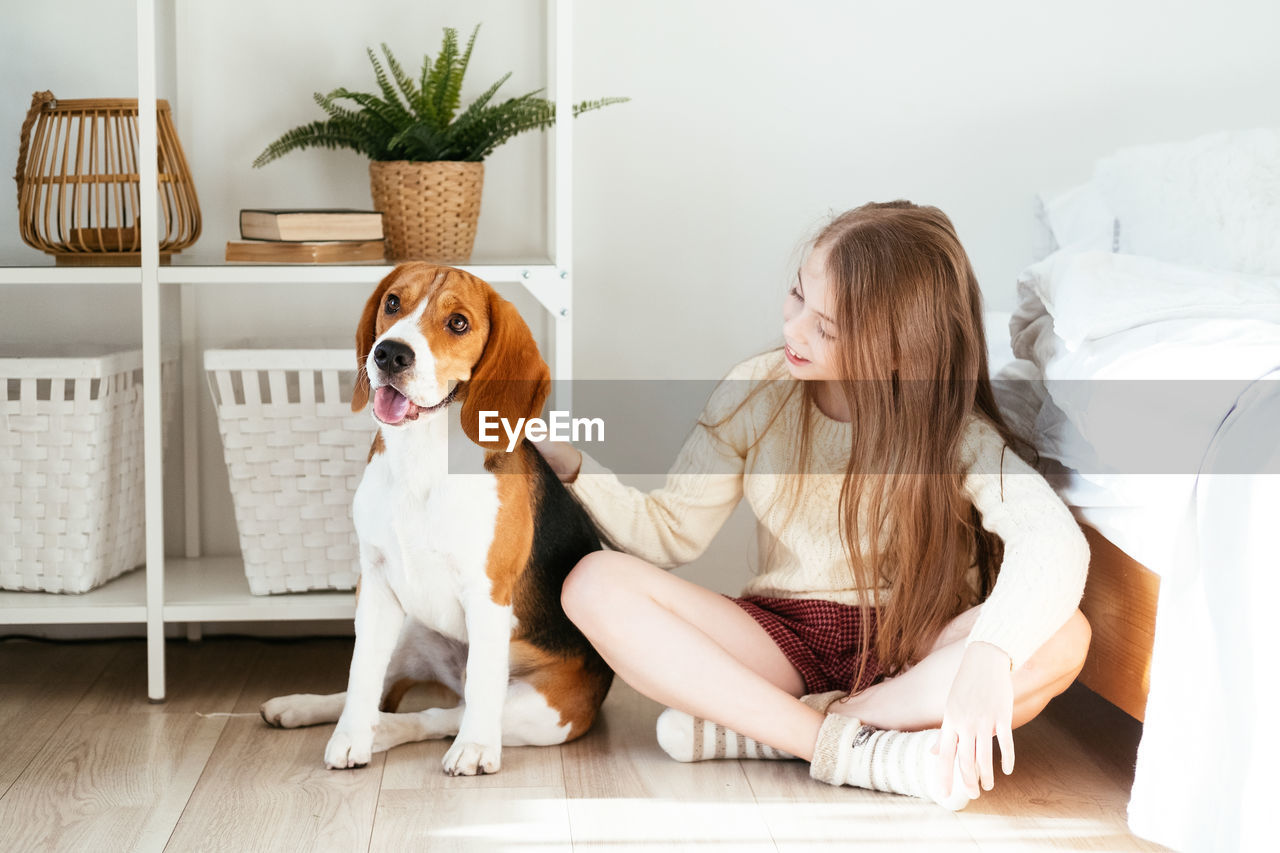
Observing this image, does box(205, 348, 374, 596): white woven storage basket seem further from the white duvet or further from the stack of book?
the white duvet

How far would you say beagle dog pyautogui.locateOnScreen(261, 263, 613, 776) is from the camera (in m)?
1.32

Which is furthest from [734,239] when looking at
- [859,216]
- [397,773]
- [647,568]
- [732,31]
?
[397,773]

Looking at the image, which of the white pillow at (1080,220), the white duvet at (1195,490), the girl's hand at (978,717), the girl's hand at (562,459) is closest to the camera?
the white duvet at (1195,490)

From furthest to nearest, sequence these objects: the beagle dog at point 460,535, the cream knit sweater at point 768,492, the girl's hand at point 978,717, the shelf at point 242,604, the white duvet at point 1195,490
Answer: the shelf at point 242,604
the cream knit sweater at point 768,492
the beagle dog at point 460,535
the girl's hand at point 978,717
the white duvet at point 1195,490

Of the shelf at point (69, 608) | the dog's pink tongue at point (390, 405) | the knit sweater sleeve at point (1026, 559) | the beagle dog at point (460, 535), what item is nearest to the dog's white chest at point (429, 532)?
the beagle dog at point (460, 535)

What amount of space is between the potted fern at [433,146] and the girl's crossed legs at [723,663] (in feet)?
1.82

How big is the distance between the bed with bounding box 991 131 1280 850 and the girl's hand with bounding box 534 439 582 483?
560mm

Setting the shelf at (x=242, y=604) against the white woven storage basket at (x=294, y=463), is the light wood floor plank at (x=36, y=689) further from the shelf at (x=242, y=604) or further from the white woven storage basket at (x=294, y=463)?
the white woven storage basket at (x=294, y=463)

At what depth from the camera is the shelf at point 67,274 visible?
5.19 ft

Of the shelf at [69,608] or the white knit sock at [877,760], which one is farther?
the shelf at [69,608]

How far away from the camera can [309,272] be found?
1602 millimetres

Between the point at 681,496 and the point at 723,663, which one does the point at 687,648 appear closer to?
the point at 723,663

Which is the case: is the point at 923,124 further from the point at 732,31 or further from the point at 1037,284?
the point at 1037,284

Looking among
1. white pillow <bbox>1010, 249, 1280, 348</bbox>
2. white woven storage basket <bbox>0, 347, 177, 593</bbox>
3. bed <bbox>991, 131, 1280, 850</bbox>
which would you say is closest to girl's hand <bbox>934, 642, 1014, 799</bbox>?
bed <bbox>991, 131, 1280, 850</bbox>
